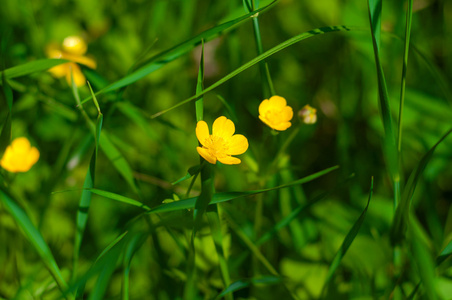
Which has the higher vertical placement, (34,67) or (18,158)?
(34,67)

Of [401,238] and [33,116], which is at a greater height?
[33,116]

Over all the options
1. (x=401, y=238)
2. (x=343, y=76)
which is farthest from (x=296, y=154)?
(x=401, y=238)

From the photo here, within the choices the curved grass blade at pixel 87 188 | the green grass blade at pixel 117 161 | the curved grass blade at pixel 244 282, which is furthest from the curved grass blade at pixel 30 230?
the curved grass blade at pixel 244 282

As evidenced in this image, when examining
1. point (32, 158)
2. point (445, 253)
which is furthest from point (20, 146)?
point (445, 253)

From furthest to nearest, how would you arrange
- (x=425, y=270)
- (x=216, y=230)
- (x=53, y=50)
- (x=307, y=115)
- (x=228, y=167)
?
(x=53, y=50), (x=228, y=167), (x=307, y=115), (x=216, y=230), (x=425, y=270)

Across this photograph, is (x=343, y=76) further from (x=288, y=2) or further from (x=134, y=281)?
(x=134, y=281)

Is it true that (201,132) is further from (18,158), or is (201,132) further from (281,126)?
(18,158)

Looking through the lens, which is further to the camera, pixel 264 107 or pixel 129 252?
pixel 264 107
